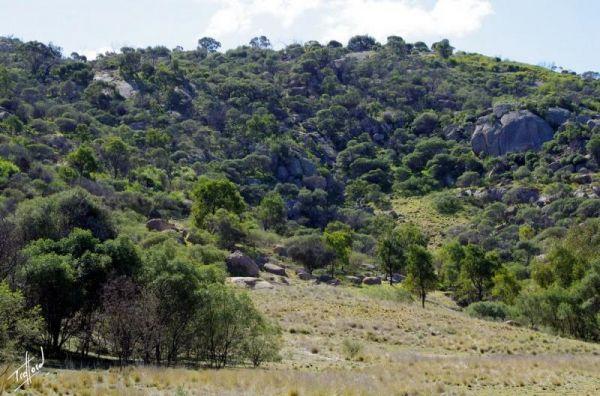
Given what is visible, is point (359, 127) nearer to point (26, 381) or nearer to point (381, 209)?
point (381, 209)

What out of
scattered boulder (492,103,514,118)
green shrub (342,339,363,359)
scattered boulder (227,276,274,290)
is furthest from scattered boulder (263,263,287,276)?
scattered boulder (492,103,514,118)

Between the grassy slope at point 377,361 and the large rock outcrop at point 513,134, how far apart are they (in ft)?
323

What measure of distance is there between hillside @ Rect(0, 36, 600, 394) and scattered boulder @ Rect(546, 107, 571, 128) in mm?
430

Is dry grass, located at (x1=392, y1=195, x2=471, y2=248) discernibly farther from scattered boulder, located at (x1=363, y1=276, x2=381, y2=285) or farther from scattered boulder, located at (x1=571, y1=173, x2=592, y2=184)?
scattered boulder, located at (x1=363, y1=276, x2=381, y2=285)

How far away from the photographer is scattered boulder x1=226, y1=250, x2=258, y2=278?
2288 inches

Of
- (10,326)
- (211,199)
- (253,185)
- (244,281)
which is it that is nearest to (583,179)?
(253,185)

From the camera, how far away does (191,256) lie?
51.9 metres

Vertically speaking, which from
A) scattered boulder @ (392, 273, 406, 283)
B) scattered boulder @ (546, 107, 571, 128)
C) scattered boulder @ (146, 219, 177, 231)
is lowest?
scattered boulder @ (392, 273, 406, 283)

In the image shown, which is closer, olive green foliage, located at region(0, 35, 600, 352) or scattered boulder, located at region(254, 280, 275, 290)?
olive green foliage, located at region(0, 35, 600, 352)

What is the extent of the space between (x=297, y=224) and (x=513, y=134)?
72397 mm

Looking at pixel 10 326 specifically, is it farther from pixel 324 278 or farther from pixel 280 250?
pixel 280 250

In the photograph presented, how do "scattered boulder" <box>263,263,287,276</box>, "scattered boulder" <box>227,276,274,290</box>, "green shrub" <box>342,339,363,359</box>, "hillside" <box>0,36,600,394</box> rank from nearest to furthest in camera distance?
"hillside" <box>0,36,600,394</box> → "green shrub" <box>342,339,363,359</box> → "scattered boulder" <box>227,276,274,290</box> → "scattered boulder" <box>263,263,287,276</box>

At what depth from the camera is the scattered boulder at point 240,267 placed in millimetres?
58125

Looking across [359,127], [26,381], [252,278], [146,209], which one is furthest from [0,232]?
[359,127]
